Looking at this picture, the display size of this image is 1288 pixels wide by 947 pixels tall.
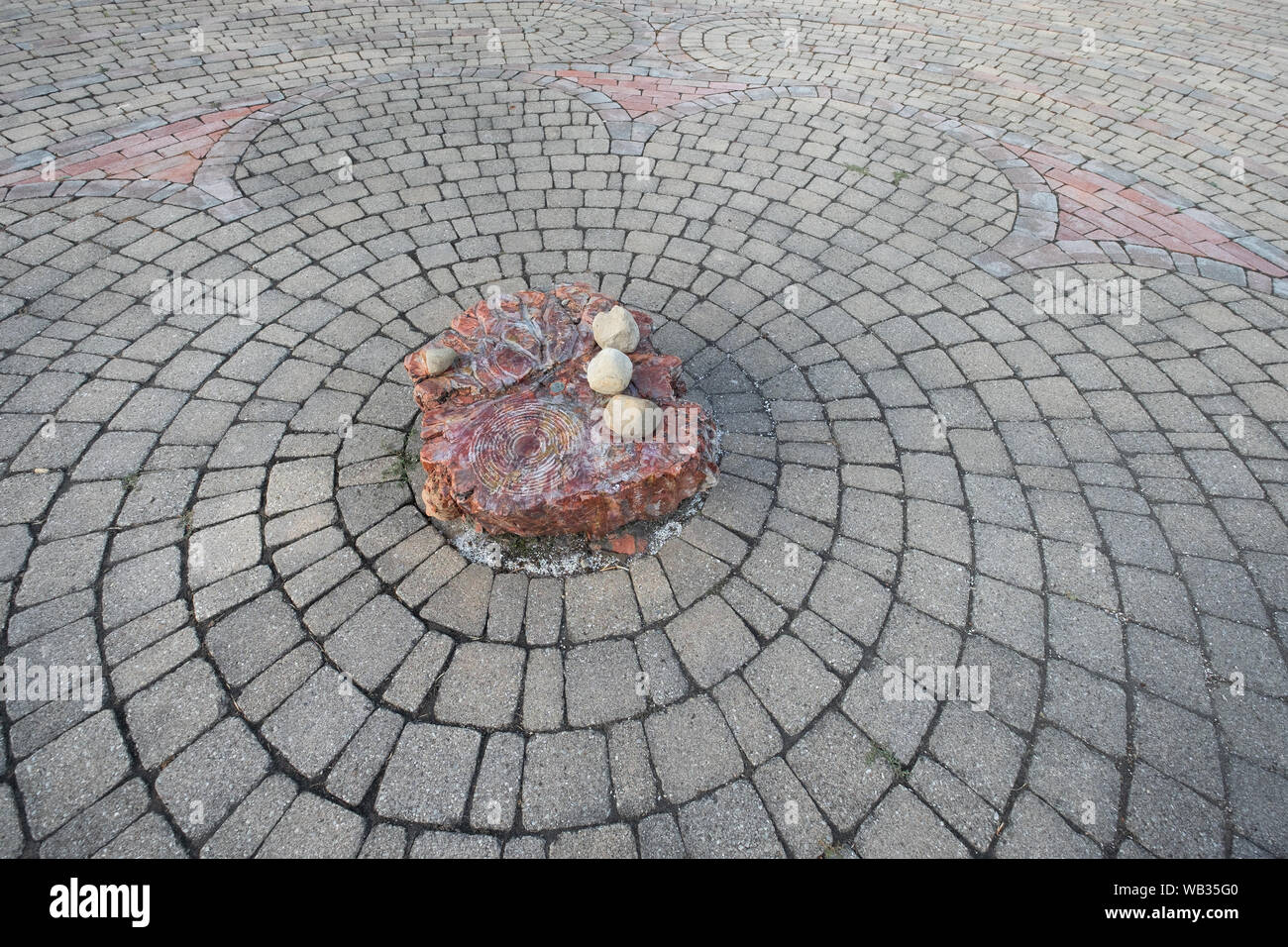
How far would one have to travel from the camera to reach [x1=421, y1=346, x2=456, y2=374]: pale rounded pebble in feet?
11.4

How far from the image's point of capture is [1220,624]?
3088 millimetres

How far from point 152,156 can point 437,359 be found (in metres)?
4.78

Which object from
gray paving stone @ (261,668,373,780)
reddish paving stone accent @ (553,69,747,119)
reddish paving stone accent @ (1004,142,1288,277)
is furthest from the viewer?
reddish paving stone accent @ (553,69,747,119)

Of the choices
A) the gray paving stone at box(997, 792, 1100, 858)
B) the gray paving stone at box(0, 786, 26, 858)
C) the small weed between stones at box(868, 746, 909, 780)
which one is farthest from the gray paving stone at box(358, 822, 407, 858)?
the gray paving stone at box(997, 792, 1100, 858)

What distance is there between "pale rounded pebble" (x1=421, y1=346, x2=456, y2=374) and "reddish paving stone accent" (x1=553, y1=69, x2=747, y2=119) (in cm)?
463

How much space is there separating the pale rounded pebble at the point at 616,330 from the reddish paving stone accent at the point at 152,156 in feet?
15.1

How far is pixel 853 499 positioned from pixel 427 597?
→ 2224mm

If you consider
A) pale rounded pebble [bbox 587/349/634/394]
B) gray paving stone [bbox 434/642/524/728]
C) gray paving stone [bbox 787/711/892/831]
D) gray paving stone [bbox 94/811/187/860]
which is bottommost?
gray paving stone [bbox 94/811/187/860]

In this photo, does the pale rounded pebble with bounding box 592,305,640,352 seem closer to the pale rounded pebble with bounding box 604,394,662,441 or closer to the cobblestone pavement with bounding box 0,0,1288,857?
the pale rounded pebble with bounding box 604,394,662,441

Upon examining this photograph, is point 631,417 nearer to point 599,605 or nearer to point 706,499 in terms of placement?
point 706,499

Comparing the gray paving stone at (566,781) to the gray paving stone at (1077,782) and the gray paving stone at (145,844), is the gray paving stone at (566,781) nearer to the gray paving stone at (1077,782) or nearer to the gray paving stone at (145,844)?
the gray paving stone at (145,844)

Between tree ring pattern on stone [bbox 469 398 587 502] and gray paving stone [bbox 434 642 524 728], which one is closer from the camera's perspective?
gray paving stone [bbox 434 642 524 728]

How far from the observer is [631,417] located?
314 cm

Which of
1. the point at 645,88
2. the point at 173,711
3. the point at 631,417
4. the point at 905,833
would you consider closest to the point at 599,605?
the point at 631,417
